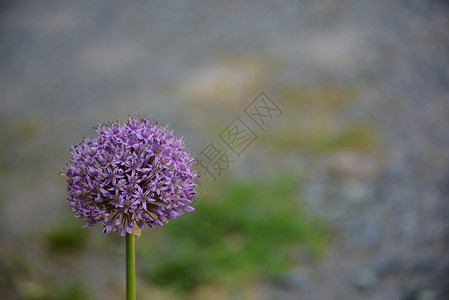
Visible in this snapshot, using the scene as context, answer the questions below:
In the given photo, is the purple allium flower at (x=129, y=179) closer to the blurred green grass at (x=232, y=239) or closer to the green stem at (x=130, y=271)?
the green stem at (x=130, y=271)

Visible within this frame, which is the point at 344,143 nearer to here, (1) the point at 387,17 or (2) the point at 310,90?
(2) the point at 310,90

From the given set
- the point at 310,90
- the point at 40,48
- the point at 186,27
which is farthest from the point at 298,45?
the point at 40,48

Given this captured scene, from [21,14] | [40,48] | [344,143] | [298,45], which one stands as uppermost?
[21,14]
